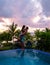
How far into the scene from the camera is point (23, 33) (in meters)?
12.1

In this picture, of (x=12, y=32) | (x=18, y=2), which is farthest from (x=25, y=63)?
(x=12, y=32)

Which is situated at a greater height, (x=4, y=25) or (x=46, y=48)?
(x=4, y=25)

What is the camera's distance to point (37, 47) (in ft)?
46.8

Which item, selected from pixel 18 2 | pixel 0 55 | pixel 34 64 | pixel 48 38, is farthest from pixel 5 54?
pixel 18 2

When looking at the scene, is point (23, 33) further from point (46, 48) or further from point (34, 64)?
point (34, 64)

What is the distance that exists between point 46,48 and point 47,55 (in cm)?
347

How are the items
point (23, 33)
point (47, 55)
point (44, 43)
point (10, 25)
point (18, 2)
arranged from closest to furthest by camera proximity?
1. point (47, 55)
2. point (23, 33)
3. point (44, 43)
4. point (18, 2)
5. point (10, 25)

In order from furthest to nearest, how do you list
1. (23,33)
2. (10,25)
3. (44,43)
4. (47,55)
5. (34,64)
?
(10,25) < (44,43) < (23,33) < (47,55) < (34,64)

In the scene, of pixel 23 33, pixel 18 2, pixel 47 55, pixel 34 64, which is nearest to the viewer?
pixel 34 64

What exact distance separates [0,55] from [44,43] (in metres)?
4.24

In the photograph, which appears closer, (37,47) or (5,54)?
(5,54)

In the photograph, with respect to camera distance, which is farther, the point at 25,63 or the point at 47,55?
the point at 47,55

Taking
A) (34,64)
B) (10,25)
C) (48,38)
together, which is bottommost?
(34,64)

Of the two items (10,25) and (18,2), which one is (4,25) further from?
(18,2)
